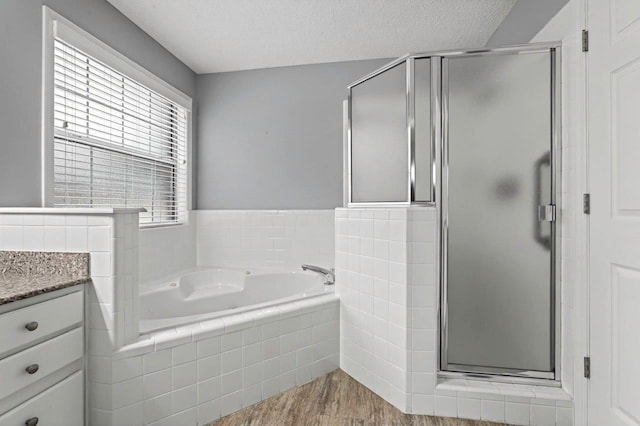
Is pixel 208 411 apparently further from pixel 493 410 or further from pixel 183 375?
pixel 493 410

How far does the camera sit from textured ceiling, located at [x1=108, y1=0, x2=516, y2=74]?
2084mm

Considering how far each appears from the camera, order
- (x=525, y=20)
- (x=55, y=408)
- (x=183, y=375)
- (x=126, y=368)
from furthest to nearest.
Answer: (x=525, y=20), (x=183, y=375), (x=126, y=368), (x=55, y=408)

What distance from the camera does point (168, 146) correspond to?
2.82 m

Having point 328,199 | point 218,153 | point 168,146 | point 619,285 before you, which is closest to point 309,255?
point 328,199

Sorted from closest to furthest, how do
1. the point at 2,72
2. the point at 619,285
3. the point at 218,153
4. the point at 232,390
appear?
the point at 619,285 → the point at 2,72 → the point at 232,390 → the point at 218,153

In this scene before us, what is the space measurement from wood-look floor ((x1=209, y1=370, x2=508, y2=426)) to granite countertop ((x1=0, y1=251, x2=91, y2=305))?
941 mm

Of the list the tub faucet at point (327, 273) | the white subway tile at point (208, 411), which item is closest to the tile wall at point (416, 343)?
the tub faucet at point (327, 273)

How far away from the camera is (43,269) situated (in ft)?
4.60

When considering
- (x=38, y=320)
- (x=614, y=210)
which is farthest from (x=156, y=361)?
(x=614, y=210)

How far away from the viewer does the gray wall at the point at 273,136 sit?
2910 millimetres

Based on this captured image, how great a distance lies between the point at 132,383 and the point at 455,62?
2.15 metres

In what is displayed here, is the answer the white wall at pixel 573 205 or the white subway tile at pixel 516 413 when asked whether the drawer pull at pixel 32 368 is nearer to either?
the white subway tile at pixel 516 413

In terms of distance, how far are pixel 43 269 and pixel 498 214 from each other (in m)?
2.16

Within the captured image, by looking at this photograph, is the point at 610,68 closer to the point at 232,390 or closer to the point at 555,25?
the point at 555,25
